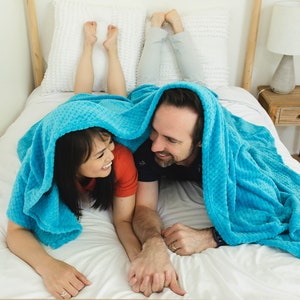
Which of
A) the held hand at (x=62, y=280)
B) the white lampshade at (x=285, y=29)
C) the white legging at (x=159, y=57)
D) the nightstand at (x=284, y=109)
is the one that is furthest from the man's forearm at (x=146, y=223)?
the white lampshade at (x=285, y=29)

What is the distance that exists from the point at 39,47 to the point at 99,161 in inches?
52.7

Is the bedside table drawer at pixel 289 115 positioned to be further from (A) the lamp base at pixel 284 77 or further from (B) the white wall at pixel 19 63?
(B) the white wall at pixel 19 63

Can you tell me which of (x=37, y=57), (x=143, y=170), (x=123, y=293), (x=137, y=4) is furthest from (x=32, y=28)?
(x=123, y=293)

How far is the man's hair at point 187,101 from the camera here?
111 cm

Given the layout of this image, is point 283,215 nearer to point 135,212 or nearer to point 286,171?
point 286,171

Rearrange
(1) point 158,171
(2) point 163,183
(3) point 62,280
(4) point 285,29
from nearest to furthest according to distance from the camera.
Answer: (3) point 62,280, (1) point 158,171, (2) point 163,183, (4) point 285,29

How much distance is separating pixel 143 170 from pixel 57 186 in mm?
307

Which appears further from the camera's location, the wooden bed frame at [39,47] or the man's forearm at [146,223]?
the wooden bed frame at [39,47]

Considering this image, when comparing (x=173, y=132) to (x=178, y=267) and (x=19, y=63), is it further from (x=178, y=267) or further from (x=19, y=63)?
(x=19, y=63)

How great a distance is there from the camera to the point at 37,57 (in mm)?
2148

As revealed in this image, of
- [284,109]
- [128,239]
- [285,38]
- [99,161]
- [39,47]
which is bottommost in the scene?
[128,239]

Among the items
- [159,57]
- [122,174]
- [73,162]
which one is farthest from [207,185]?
[159,57]

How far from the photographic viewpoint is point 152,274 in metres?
0.95

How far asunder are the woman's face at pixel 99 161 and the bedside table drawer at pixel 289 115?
119 cm
